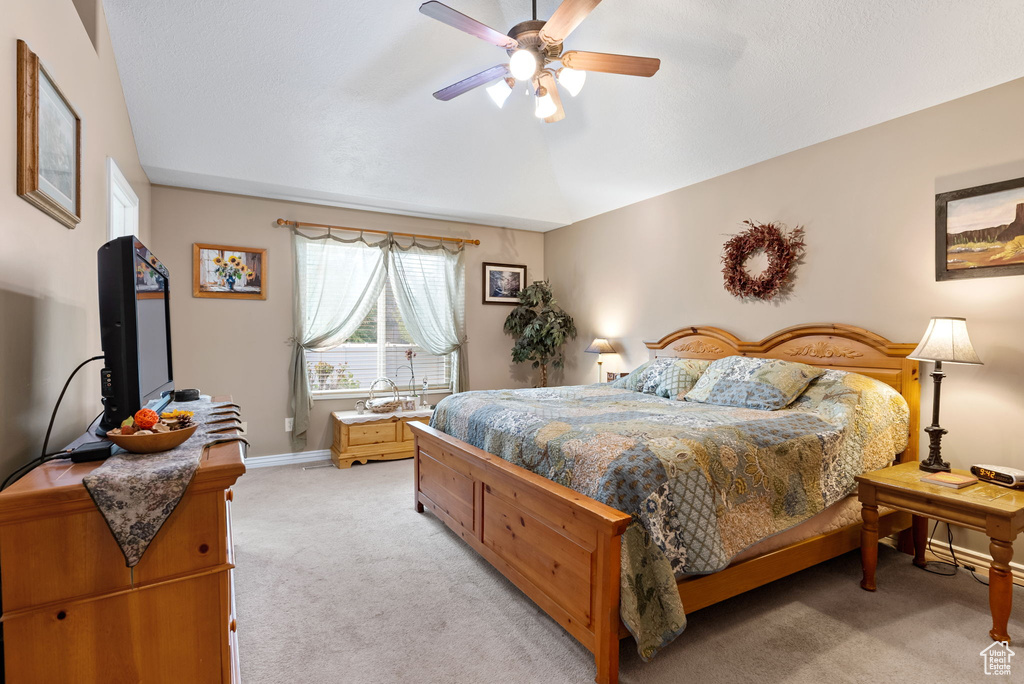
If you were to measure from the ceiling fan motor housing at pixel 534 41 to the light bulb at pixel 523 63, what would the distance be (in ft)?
0.37

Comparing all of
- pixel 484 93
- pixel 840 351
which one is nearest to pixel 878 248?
pixel 840 351

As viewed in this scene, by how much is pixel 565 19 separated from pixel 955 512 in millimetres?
2724

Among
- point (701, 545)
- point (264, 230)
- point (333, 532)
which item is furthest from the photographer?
point (264, 230)

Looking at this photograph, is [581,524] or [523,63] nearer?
[581,524]

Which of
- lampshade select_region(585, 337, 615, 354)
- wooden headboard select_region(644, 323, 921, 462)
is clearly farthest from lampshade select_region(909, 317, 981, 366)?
lampshade select_region(585, 337, 615, 354)

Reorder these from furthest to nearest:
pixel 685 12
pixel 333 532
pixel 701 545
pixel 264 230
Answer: pixel 264 230
pixel 333 532
pixel 685 12
pixel 701 545

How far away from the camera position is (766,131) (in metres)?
3.57

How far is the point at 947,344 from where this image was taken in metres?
2.50

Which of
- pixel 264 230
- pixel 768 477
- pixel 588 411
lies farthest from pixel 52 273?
pixel 264 230

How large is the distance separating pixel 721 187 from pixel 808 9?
59.9 inches

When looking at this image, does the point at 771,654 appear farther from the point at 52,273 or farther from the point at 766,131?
the point at 766,131

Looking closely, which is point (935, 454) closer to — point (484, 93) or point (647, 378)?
point (647, 378)

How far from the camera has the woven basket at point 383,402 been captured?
15.9ft

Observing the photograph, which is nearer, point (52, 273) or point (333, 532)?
point (52, 273)
